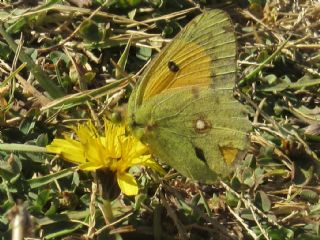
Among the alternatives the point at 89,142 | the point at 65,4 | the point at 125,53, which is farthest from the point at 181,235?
the point at 65,4

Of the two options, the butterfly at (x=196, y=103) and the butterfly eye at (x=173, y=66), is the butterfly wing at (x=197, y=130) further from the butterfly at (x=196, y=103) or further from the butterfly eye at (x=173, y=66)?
the butterfly eye at (x=173, y=66)

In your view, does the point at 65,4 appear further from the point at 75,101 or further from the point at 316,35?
the point at 316,35

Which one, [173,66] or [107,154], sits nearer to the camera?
[107,154]

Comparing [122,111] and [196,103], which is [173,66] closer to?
[196,103]

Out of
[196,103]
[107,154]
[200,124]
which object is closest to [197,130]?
[200,124]

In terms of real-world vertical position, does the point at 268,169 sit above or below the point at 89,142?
below

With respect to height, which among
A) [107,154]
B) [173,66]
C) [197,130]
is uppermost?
[173,66]
